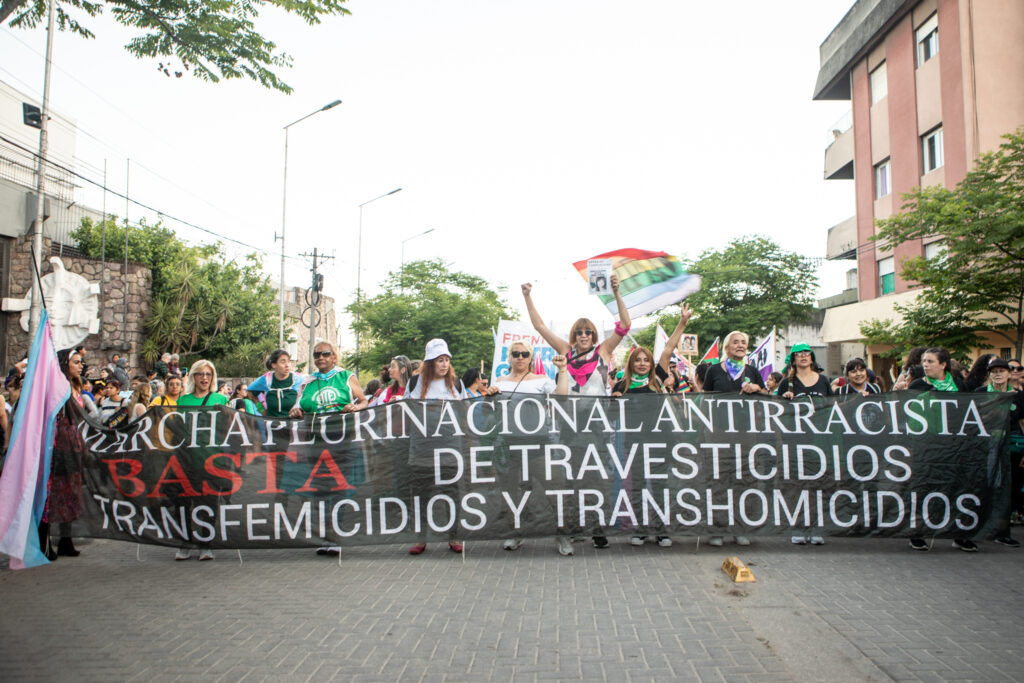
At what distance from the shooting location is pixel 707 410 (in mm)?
7082

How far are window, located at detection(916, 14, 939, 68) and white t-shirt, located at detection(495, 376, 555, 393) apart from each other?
23.7 metres

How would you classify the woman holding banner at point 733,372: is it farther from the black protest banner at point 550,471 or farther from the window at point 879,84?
the window at point 879,84

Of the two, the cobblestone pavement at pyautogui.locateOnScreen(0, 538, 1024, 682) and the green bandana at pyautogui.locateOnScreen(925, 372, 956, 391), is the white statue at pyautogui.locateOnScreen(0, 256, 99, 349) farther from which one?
the green bandana at pyautogui.locateOnScreen(925, 372, 956, 391)

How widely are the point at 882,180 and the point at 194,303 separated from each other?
2579 cm

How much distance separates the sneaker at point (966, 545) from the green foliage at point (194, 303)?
26336 millimetres

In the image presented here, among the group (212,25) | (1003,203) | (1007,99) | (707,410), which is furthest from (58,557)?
(1007,99)

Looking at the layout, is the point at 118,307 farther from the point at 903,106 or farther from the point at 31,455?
the point at 903,106

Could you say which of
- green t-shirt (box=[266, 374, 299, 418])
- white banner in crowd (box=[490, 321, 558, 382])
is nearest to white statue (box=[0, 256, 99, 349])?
green t-shirt (box=[266, 374, 299, 418])

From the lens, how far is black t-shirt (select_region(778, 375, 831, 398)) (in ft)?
24.3

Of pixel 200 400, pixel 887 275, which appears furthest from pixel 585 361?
pixel 887 275

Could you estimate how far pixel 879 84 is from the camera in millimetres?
29547

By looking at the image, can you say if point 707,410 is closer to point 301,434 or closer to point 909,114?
Answer: point 301,434

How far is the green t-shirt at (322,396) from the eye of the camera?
731 centimetres

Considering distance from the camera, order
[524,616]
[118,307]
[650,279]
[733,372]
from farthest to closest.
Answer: [118,307] < [650,279] < [733,372] < [524,616]
